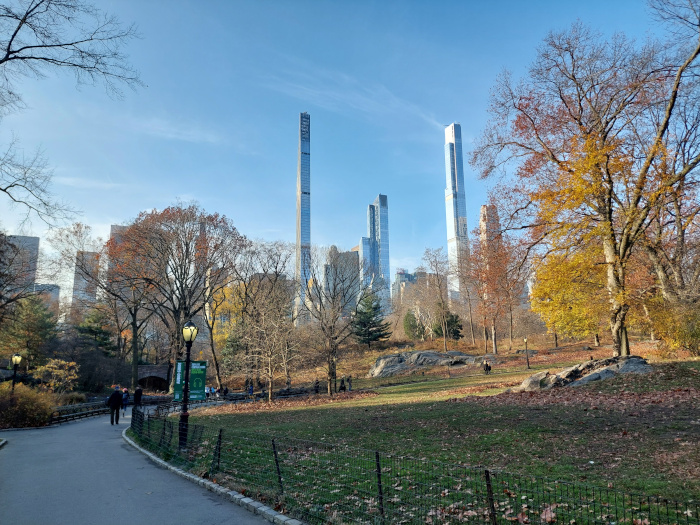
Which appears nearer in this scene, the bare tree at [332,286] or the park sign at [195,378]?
the park sign at [195,378]

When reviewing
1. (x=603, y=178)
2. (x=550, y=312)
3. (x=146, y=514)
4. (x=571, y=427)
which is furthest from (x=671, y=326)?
(x=146, y=514)

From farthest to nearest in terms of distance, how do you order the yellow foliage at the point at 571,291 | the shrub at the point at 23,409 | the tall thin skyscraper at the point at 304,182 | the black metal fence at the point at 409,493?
1. the tall thin skyscraper at the point at 304,182
2. the shrub at the point at 23,409
3. the yellow foliage at the point at 571,291
4. the black metal fence at the point at 409,493

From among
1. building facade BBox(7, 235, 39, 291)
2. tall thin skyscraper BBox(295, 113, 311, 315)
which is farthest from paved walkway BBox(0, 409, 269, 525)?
tall thin skyscraper BBox(295, 113, 311, 315)

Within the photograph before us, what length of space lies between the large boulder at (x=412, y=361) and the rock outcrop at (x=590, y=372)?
2494 centimetres

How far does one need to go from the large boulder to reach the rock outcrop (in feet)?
81.8

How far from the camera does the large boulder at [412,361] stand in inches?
1716

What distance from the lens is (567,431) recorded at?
10039mm

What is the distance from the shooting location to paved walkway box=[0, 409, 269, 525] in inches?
268

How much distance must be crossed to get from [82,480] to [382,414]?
32.8 feet

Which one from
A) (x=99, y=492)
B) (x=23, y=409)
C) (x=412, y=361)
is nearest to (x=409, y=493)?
(x=99, y=492)

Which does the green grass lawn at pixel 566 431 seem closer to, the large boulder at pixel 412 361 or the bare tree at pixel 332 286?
the bare tree at pixel 332 286

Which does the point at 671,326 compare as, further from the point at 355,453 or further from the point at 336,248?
the point at 336,248

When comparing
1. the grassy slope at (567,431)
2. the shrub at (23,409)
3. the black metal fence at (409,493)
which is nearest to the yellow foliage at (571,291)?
the grassy slope at (567,431)

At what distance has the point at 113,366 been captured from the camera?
44.4m
